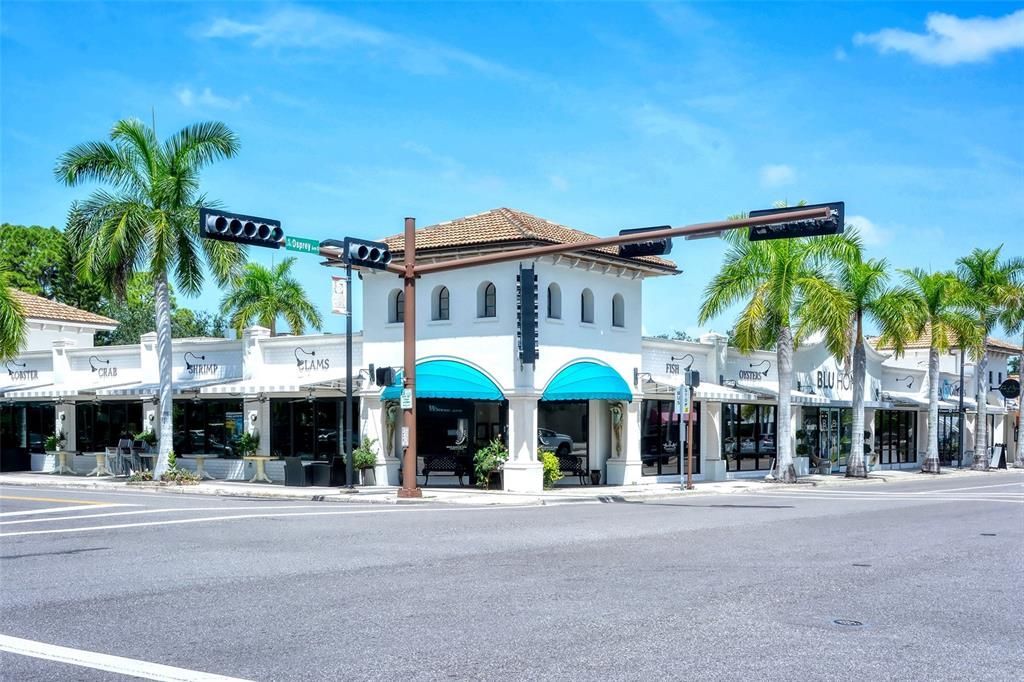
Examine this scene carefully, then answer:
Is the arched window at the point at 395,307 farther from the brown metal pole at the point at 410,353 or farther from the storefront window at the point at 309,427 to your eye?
the brown metal pole at the point at 410,353

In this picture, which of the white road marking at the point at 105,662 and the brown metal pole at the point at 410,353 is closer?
the white road marking at the point at 105,662

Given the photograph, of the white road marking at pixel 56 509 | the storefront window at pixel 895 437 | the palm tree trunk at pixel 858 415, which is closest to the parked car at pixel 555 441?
the palm tree trunk at pixel 858 415

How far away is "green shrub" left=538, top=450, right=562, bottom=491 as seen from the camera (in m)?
29.2

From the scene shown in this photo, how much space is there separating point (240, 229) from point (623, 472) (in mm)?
15931

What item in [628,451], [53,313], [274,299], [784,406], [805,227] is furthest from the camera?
[274,299]

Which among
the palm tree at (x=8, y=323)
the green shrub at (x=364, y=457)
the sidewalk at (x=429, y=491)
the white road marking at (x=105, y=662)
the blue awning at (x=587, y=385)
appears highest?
the palm tree at (x=8, y=323)

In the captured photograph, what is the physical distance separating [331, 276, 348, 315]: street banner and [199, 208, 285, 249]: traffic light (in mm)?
7544

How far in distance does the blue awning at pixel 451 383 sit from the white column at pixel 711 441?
865 centimetres

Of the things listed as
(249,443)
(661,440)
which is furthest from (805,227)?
(249,443)

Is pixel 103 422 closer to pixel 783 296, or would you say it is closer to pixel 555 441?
pixel 555 441

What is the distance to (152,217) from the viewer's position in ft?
96.5

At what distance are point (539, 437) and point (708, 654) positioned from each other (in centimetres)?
2247

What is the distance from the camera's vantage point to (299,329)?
56312mm

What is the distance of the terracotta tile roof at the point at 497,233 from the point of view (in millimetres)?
29172
